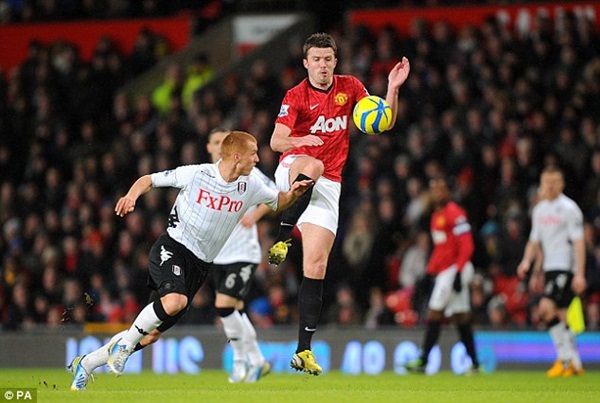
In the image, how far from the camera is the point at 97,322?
1808 cm

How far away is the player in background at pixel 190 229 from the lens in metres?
9.63

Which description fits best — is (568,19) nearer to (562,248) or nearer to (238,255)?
(562,248)

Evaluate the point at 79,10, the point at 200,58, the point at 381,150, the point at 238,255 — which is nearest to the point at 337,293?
the point at 381,150

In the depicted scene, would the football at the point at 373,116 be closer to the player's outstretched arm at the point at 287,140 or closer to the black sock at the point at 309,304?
the player's outstretched arm at the point at 287,140

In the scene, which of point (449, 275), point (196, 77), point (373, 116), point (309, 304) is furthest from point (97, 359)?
point (196, 77)

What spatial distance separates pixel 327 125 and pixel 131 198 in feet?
6.58

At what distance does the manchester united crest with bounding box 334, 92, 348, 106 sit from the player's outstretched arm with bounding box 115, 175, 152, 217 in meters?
Answer: 1.74

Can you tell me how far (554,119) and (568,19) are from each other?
5.97ft

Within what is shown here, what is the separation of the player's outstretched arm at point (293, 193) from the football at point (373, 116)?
0.67 metres

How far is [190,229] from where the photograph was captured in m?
9.95

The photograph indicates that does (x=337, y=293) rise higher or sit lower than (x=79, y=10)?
lower

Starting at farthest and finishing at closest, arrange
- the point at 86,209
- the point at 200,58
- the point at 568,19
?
1. the point at 200,58
2. the point at 86,209
3. the point at 568,19

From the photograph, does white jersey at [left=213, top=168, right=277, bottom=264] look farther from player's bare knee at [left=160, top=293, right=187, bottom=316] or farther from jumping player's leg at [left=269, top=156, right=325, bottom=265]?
player's bare knee at [left=160, top=293, right=187, bottom=316]

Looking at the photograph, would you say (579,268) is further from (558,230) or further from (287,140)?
(287,140)
